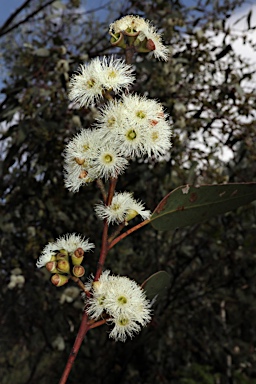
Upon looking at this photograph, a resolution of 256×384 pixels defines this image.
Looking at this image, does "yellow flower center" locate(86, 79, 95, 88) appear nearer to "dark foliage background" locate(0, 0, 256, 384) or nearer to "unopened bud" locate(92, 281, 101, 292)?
"unopened bud" locate(92, 281, 101, 292)

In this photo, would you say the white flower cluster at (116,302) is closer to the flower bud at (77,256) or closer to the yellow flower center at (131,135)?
the flower bud at (77,256)

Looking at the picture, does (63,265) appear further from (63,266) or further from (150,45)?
(150,45)

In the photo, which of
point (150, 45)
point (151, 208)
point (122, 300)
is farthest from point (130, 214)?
point (151, 208)

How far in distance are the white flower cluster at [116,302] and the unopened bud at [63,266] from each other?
0.04 meters

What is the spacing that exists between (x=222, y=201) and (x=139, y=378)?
249 cm

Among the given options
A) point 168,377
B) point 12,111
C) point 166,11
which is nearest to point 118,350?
point 168,377

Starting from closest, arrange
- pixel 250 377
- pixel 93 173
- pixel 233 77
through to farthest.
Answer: pixel 93 173 < pixel 233 77 < pixel 250 377

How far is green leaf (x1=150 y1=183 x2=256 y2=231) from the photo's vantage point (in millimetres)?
724

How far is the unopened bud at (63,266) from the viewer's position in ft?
2.17

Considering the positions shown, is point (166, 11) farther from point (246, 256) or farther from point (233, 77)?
point (246, 256)

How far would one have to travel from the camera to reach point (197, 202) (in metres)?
0.73

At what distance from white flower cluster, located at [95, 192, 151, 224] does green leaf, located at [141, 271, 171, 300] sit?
9cm

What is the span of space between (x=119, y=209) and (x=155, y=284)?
115 mm

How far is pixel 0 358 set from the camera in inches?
122
